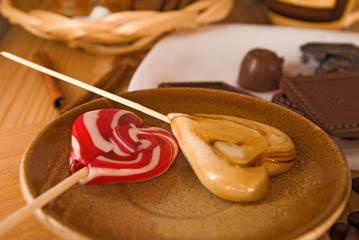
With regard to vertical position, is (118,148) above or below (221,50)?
above

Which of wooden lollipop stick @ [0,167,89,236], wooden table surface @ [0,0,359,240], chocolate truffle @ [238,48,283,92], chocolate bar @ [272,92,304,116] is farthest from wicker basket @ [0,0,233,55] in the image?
wooden lollipop stick @ [0,167,89,236]

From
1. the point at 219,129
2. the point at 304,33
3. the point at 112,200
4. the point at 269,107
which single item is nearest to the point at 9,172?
the point at 112,200

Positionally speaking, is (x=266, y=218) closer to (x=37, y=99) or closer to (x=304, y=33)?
(x=37, y=99)

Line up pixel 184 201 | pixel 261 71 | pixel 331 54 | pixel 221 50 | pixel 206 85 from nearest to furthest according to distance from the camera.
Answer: pixel 184 201 → pixel 206 85 → pixel 261 71 → pixel 331 54 → pixel 221 50

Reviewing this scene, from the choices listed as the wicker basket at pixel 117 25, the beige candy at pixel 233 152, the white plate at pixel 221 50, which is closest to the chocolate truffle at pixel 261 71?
the white plate at pixel 221 50

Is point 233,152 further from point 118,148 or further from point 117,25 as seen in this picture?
point 117,25


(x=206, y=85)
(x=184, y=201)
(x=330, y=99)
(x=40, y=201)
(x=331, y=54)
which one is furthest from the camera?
(x=331, y=54)

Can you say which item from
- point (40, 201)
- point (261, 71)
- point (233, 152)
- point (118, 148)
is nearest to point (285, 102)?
point (261, 71)
